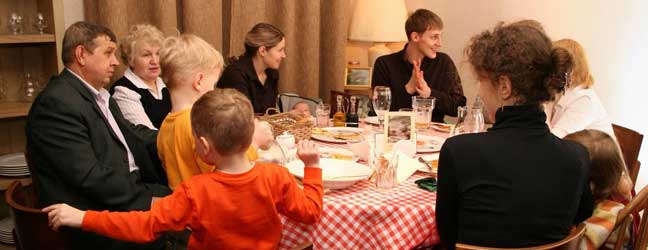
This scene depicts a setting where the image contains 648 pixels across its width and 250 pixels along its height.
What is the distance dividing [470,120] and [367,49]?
89.5 inches

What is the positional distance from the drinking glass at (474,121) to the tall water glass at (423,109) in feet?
0.98

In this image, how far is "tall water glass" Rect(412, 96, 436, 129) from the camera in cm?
264

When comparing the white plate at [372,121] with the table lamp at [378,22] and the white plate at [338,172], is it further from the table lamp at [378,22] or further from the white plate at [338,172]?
the table lamp at [378,22]

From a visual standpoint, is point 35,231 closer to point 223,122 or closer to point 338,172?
point 223,122

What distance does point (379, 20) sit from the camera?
3.99 m

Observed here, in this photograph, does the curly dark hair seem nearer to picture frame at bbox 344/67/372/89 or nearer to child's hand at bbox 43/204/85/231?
child's hand at bbox 43/204/85/231

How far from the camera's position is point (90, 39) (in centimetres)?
200

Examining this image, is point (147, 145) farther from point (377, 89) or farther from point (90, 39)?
point (377, 89)

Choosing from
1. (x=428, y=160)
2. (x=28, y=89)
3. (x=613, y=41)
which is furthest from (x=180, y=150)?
(x=613, y=41)

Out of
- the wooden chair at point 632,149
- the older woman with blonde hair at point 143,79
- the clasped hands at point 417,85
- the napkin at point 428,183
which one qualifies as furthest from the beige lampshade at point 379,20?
the napkin at point 428,183

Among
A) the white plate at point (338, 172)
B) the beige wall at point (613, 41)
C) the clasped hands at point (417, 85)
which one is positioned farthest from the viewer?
the beige wall at point (613, 41)

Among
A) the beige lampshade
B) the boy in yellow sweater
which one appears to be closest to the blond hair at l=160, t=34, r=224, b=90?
the boy in yellow sweater

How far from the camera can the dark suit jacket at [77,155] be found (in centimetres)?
176

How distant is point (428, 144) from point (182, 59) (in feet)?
3.37
